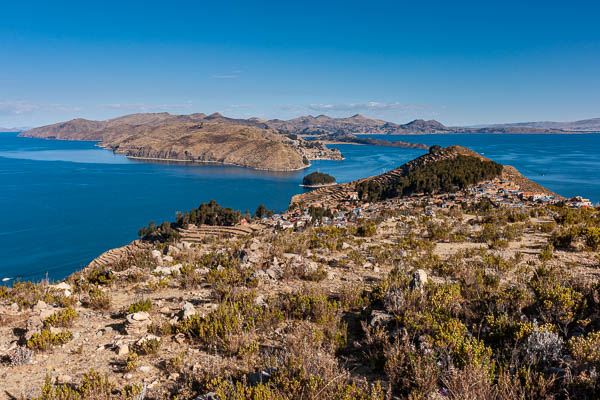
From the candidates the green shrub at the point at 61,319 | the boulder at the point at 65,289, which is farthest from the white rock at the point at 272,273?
the boulder at the point at 65,289

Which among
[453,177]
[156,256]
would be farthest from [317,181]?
[156,256]

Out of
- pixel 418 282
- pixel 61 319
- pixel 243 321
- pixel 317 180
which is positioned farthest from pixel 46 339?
pixel 317 180

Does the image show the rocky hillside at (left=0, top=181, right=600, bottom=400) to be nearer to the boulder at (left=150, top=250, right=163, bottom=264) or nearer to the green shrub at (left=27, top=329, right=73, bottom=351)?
the green shrub at (left=27, top=329, right=73, bottom=351)

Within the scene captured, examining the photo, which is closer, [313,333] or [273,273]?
[313,333]

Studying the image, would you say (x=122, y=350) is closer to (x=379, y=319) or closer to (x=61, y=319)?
(x=61, y=319)

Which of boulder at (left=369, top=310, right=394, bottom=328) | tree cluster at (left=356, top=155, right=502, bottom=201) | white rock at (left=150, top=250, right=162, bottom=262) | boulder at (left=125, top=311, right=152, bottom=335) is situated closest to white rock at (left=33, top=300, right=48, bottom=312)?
boulder at (left=125, top=311, right=152, bottom=335)

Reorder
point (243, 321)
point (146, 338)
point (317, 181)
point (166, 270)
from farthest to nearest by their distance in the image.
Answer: point (317, 181), point (166, 270), point (243, 321), point (146, 338)

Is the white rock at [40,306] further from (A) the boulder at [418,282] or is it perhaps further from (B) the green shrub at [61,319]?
(A) the boulder at [418,282]

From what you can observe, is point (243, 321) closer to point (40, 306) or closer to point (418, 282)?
point (418, 282)

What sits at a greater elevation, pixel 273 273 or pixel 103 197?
pixel 273 273

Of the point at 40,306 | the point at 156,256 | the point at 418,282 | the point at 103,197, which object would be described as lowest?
the point at 103,197

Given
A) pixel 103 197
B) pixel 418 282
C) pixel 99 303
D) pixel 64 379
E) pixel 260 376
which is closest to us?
pixel 260 376

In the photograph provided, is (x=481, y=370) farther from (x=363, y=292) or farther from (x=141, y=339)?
(x=141, y=339)

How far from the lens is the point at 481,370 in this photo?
4.05 meters
